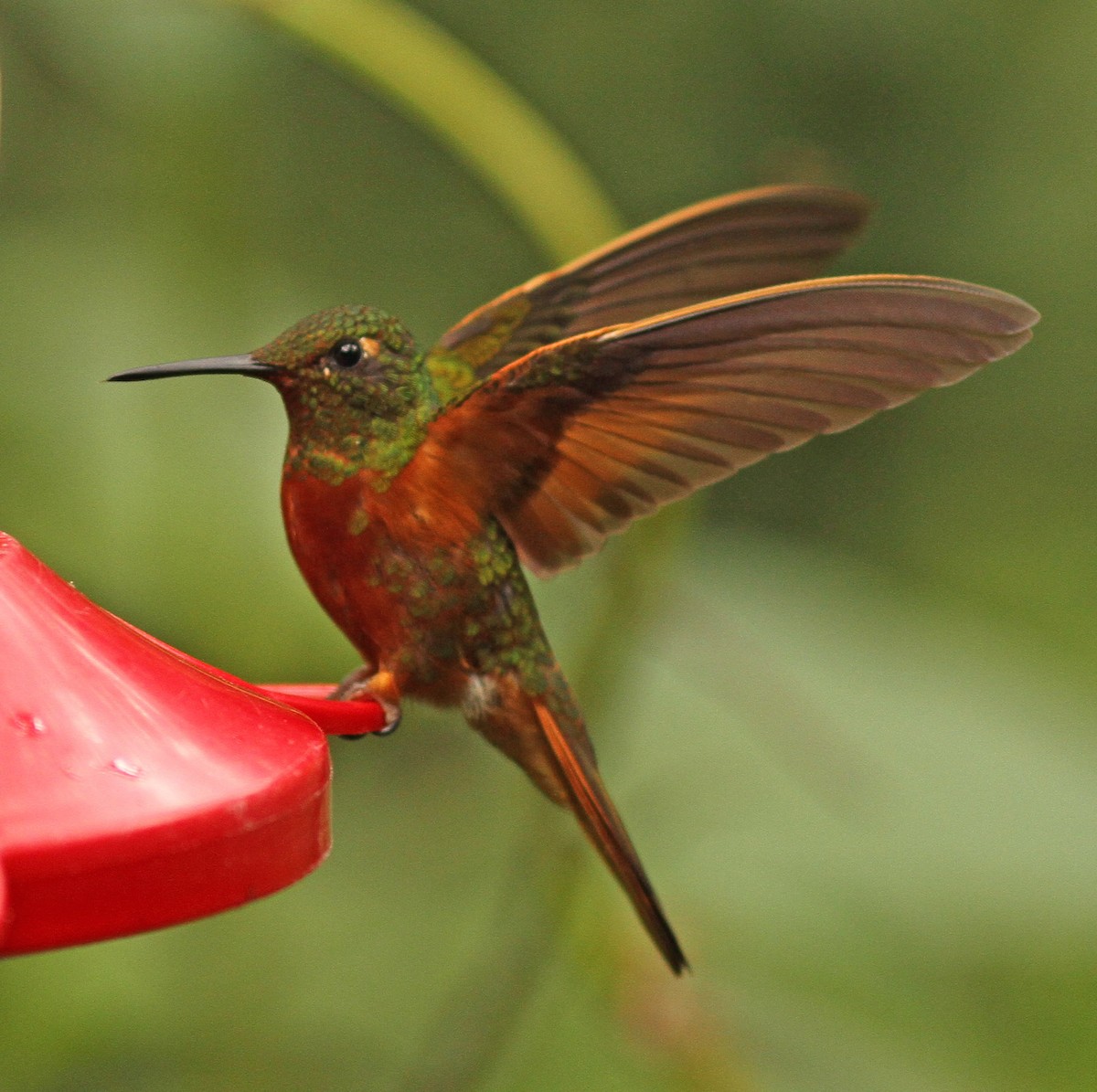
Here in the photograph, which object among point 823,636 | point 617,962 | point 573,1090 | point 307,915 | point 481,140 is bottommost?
point 573,1090

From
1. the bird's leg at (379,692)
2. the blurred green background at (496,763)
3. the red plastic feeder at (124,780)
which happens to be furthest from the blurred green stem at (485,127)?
the red plastic feeder at (124,780)

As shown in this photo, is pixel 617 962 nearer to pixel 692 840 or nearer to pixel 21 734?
pixel 692 840

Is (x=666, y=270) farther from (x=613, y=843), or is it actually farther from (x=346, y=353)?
(x=613, y=843)

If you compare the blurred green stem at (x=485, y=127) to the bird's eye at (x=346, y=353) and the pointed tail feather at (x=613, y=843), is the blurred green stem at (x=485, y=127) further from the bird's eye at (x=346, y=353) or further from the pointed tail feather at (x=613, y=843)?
the pointed tail feather at (x=613, y=843)

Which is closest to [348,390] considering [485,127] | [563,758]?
→ [563,758]

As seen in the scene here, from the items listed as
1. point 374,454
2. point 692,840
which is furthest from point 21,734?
point 692,840

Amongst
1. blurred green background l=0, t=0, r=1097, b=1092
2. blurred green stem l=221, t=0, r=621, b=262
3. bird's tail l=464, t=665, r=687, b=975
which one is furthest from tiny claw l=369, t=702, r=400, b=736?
blurred green stem l=221, t=0, r=621, b=262

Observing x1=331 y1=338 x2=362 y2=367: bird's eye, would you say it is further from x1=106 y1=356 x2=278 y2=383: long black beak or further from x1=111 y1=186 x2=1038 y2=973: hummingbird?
x1=106 y1=356 x2=278 y2=383: long black beak
